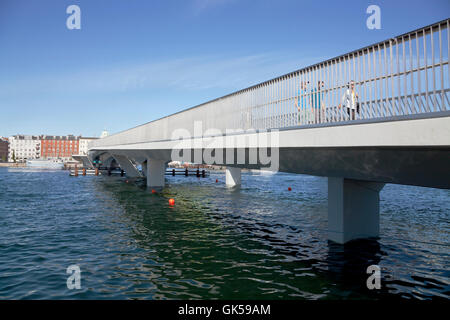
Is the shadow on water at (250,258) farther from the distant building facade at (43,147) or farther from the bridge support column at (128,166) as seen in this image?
the distant building facade at (43,147)

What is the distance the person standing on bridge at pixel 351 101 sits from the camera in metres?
7.61

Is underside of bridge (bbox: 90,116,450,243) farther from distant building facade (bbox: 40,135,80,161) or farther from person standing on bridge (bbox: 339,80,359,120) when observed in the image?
distant building facade (bbox: 40,135,80,161)

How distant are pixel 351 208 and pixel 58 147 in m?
180

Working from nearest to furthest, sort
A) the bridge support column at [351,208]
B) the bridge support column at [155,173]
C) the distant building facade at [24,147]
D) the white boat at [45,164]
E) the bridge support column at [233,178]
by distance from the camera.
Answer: the bridge support column at [351,208] < the bridge support column at [155,173] < the bridge support column at [233,178] < the white boat at [45,164] < the distant building facade at [24,147]

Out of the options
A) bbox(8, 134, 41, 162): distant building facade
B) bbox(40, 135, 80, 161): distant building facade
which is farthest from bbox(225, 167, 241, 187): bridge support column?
bbox(8, 134, 41, 162): distant building facade

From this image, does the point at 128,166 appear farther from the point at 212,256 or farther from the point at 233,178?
the point at 212,256

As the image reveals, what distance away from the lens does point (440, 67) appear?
6047 mm

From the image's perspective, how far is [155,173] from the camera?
3697cm

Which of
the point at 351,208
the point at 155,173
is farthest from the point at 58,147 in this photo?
the point at 351,208

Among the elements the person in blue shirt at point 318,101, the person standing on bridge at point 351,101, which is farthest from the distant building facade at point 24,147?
the person standing on bridge at point 351,101

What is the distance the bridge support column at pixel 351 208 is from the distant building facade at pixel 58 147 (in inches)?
6867

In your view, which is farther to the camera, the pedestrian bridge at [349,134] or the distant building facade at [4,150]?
the distant building facade at [4,150]
